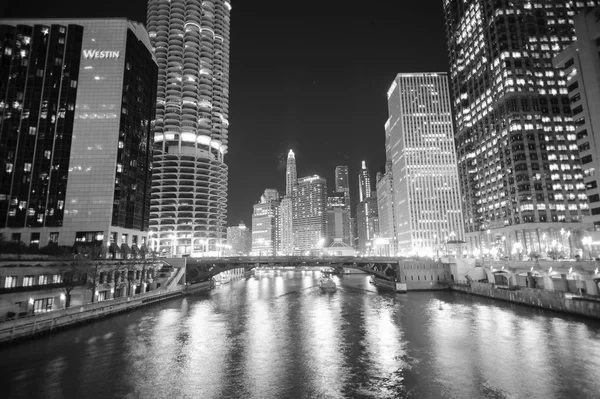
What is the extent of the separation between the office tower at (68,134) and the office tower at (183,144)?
56.2 meters

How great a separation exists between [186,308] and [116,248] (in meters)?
39.4

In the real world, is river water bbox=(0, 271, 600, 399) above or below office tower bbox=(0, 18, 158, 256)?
below

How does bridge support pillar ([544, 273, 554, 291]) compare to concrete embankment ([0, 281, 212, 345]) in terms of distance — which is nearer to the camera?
concrete embankment ([0, 281, 212, 345])

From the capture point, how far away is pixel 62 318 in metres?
51.0

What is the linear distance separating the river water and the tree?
1199 cm

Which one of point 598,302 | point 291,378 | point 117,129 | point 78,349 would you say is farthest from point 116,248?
point 598,302

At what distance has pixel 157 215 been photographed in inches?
6954

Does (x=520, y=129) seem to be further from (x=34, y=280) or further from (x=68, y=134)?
(x=68, y=134)

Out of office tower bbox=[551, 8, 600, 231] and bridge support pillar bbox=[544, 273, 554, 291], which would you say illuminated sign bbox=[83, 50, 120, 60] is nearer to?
bridge support pillar bbox=[544, 273, 554, 291]

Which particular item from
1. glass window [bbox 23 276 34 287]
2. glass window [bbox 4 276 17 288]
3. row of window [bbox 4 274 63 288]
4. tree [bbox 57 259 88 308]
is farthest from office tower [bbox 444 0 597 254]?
glass window [bbox 4 276 17 288]

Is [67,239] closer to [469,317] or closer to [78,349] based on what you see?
[78,349]

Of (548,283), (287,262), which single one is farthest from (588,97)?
(287,262)

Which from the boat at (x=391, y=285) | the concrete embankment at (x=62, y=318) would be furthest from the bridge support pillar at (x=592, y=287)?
the concrete embankment at (x=62, y=318)

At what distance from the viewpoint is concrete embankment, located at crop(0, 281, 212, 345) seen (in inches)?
1664
